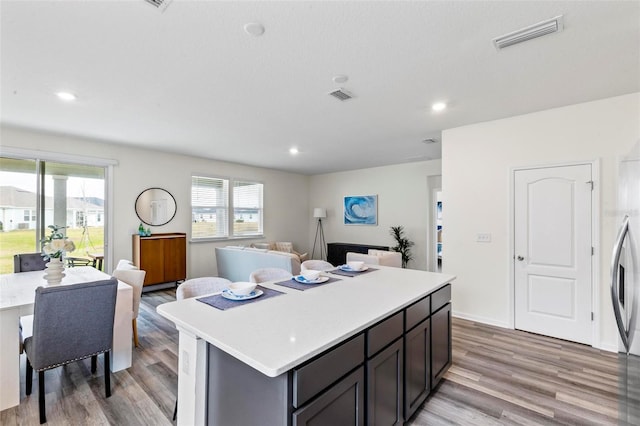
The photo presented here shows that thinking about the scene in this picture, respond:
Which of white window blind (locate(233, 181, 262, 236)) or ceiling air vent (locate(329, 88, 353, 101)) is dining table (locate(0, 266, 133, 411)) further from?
white window blind (locate(233, 181, 262, 236))

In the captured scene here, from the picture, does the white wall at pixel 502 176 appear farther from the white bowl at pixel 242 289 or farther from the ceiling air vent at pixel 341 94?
the white bowl at pixel 242 289

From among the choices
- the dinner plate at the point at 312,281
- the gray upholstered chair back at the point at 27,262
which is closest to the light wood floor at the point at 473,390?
the dinner plate at the point at 312,281

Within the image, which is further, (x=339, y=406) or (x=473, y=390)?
(x=473, y=390)

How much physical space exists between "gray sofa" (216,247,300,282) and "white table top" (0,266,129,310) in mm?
2108

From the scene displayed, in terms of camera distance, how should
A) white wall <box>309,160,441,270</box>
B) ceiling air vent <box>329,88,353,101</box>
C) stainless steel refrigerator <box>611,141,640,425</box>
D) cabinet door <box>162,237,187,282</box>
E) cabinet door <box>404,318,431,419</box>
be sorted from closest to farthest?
stainless steel refrigerator <box>611,141,640,425</box>
cabinet door <box>404,318,431,419</box>
ceiling air vent <box>329,88,353,101</box>
cabinet door <box>162,237,187,282</box>
white wall <box>309,160,441,270</box>

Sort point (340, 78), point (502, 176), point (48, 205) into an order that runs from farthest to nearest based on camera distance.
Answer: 1. point (48, 205)
2. point (502, 176)
3. point (340, 78)

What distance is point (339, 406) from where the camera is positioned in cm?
132

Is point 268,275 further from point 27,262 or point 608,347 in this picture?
point 608,347

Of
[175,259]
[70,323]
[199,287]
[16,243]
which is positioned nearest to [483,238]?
[199,287]

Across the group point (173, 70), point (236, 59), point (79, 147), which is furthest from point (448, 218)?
point (79, 147)

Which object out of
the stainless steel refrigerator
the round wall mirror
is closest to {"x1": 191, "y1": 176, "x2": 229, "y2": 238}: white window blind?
the round wall mirror

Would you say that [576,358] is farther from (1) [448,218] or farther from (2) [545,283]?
(1) [448,218]

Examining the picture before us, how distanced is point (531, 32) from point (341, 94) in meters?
1.54

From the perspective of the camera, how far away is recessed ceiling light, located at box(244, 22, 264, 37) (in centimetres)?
187
